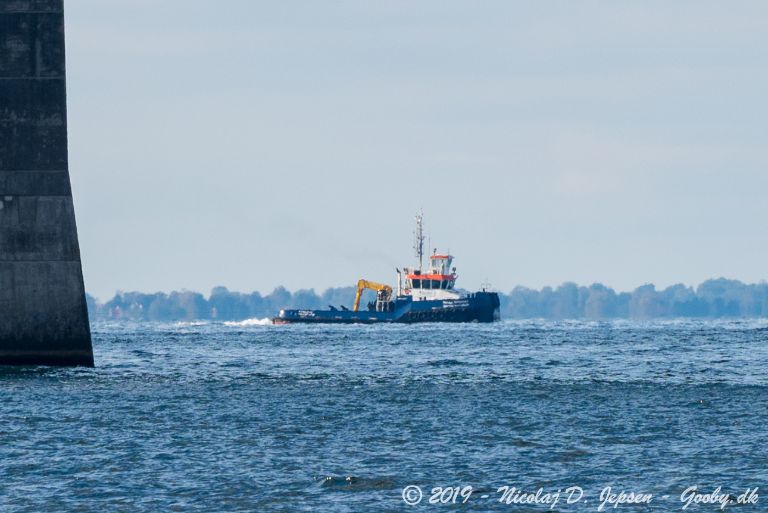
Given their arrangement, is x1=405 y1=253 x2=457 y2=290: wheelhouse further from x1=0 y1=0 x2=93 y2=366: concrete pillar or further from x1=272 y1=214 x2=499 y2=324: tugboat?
x1=0 y1=0 x2=93 y2=366: concrete pillar

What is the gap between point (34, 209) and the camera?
144 feet

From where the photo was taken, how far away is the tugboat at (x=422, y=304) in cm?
12912

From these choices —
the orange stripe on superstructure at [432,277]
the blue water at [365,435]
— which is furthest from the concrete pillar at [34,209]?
the orange stripe on superstructure at [432,277]

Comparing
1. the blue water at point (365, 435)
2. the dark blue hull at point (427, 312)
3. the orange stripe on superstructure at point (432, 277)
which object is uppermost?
the orange stripe on superstructure at point (432, 277)

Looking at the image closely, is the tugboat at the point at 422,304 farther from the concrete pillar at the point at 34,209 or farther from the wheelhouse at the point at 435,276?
the concrete pillar at the point at 34,209

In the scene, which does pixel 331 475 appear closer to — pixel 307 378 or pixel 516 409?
pixel 516 409

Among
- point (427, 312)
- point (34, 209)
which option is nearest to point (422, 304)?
point (427, 312)

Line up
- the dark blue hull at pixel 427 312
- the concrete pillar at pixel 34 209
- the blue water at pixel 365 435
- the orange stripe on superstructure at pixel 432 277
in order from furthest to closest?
the orange stripe on superstructure at pixel 432 277 → the dark blue hull at pixel 427 312 → the concrete pillar at pixel 34 209 → the blue water at pixel 365 435

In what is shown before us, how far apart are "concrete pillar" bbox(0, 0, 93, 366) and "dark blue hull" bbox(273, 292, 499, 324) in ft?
278

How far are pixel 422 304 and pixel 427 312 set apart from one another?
1.22 m

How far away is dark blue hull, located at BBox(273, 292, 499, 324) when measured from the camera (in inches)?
5069

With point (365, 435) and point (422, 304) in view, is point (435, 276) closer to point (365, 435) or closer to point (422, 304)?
point (422, 304)

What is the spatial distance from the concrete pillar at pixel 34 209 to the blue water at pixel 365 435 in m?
1.35

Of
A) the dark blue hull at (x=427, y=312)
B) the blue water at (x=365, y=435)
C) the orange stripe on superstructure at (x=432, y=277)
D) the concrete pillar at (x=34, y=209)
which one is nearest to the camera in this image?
the blue water at (x=365, y=435)
